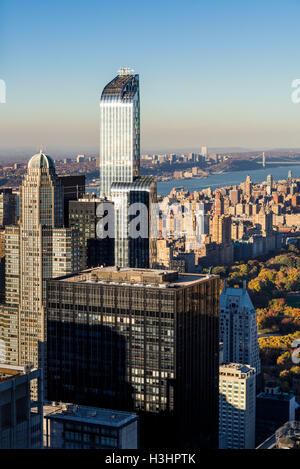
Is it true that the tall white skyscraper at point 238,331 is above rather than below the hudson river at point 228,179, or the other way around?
below

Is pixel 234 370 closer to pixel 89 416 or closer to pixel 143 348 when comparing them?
pixel 143 348

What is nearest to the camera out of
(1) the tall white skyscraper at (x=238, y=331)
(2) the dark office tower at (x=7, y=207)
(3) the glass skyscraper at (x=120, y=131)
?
(2) the dark office tower at (x=7, y=207)

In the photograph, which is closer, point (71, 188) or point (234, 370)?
point (234, 370)

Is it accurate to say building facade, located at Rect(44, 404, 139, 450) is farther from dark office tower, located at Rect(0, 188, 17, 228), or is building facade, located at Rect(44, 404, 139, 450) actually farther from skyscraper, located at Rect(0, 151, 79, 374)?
dark office tower, located at Rect(0, 188, 17, 228)

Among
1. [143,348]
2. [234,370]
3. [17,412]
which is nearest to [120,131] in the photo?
[234,370]

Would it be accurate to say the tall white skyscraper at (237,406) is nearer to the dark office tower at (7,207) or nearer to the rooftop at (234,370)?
the rooftop at (234,370)

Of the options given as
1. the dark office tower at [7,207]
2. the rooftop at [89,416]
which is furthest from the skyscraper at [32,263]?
the rooftop at [89,416]
